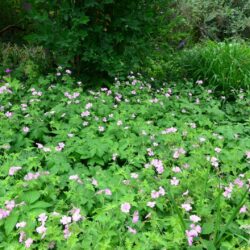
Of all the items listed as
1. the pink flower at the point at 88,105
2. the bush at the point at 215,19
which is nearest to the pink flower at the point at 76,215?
the pink flower at the point at 88,105

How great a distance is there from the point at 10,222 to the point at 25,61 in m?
3.50

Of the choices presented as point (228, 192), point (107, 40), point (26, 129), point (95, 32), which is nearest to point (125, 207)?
point (228, 192)

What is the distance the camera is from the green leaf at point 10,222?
183 centimetres

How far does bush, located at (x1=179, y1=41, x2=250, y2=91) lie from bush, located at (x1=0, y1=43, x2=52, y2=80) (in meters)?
2.02

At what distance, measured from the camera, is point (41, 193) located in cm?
207

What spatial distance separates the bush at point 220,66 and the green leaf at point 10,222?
320cm

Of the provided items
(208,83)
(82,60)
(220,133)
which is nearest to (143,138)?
(220,133)

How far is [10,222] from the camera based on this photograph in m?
1.87

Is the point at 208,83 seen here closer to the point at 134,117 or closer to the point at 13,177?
the point at 134,117

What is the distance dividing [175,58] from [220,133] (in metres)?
2.34

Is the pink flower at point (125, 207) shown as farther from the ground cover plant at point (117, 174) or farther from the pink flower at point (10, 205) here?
the pink flower at point (10, 205)

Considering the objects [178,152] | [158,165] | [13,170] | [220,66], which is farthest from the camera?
[220,66]

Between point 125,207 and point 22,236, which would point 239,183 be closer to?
point 125,207

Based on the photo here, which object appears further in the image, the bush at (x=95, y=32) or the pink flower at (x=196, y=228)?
the bush at (x=95, y=32)
